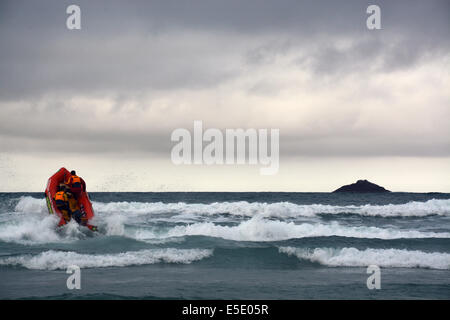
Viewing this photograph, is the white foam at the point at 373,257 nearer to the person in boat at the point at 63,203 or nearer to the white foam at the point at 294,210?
the person in boat at the point at 63,203

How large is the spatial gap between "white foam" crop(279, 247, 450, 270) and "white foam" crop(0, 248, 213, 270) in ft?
8.57

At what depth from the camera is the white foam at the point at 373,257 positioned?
11.3 meters

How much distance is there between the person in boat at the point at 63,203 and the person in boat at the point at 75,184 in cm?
29

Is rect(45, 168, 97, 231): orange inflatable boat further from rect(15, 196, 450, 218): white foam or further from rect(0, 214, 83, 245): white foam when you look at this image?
rect(15, 196, 450, 218): white foam

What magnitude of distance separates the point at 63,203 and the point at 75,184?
71 cm

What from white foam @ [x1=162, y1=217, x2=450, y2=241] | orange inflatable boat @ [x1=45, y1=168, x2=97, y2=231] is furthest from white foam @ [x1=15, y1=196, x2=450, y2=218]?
orange inflatable boat @ [x1=45, y1=168, x2=97, y2=231]

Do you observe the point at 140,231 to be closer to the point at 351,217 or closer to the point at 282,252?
the point at 282,252

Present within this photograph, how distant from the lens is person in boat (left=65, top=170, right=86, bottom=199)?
15336mm

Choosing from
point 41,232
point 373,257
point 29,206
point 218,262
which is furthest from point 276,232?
point 29,206
